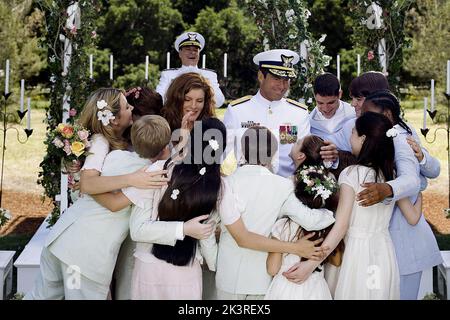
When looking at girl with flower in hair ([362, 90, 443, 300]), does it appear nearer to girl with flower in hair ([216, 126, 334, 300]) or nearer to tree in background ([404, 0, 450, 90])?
girl with flower in hair ([216, 126, 334, 300])

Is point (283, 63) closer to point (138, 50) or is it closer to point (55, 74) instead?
point (55, 74)

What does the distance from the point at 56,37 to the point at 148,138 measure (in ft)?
10.9

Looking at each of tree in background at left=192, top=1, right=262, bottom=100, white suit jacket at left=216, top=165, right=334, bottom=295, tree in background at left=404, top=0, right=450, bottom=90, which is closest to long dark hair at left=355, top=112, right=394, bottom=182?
white suit jacket at left=216, top=165, right=334, bottom=295

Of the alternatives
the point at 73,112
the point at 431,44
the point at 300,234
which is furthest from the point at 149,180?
the point at 431,44

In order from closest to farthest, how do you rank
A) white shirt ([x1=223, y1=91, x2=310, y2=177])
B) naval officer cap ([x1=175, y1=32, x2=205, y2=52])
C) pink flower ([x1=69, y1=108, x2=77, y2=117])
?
white shirt ([x1=223, y1=91, x2=310, y2=177]), pink flower ([x1=69, y1=108, x2=77, y2=117]), naval officer cap ([x1=175, y1=32, x2=205, y2=52])

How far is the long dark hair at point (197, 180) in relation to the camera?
12.2ft

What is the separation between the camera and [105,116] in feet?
13.5

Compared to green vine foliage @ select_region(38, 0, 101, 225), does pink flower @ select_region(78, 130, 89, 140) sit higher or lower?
lower

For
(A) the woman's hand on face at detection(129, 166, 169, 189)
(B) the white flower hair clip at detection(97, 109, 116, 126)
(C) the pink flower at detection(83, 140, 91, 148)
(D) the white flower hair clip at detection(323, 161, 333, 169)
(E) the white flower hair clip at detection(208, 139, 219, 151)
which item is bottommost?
(A) the woman's hand on face at detection(129, 166, 169, 189)

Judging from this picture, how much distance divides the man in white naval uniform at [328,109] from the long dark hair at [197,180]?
4.74 feet

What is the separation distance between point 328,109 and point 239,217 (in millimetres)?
1739

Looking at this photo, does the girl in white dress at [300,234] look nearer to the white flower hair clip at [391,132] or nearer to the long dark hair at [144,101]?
the white flower hair clip at [391,132]

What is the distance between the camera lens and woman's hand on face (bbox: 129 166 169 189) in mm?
3773

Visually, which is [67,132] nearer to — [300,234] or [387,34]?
[300,234]
